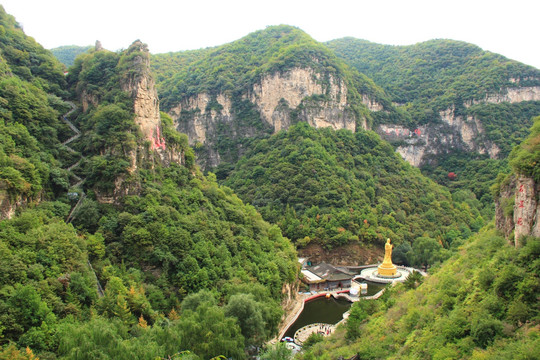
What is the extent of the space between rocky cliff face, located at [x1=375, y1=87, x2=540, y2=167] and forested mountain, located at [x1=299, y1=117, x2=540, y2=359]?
84042mm

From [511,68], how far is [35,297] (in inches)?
5031

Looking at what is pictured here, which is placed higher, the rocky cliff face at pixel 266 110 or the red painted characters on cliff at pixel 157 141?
the rocky cliff face at pixel 266 110

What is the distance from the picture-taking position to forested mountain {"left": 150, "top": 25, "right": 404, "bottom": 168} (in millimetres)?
99188

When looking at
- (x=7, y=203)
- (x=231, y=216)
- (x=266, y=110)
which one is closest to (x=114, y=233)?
(x=7, y=203)

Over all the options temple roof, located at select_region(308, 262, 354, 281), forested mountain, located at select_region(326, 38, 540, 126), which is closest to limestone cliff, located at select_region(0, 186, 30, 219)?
temple roof, located at select_region(308, 262, 354, 281)

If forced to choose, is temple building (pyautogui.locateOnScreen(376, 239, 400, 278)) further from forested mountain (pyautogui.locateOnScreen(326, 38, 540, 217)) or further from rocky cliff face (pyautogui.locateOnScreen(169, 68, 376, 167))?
forested mountain (pyautogui.locateOnScreen(326, 38, 540, 217))

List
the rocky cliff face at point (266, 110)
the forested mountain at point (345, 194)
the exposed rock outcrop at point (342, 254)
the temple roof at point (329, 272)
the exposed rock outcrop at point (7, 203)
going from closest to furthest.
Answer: the exposed rock outcrop at point (7, 203)
the temple roof at point (329, 272)
the exposed rock outcrop at point (342, 254)
the forested mountain at point (345, 194)
the rocky cliff face at point (266, 110)

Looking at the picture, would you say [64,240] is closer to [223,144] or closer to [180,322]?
[180,322]

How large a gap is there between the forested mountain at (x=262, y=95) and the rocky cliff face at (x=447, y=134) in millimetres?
6052

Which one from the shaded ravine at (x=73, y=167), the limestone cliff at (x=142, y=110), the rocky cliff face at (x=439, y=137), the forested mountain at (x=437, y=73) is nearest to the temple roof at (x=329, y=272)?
the limestone cliff at (x=142, y=110)

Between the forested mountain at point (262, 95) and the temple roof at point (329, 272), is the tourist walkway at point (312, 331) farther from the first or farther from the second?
the forested mountain at point (262, 95)

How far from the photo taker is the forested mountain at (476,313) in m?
19.3

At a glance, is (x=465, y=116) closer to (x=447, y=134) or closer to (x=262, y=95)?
(x=447, y=134)

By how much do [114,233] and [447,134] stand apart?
9999 cm
